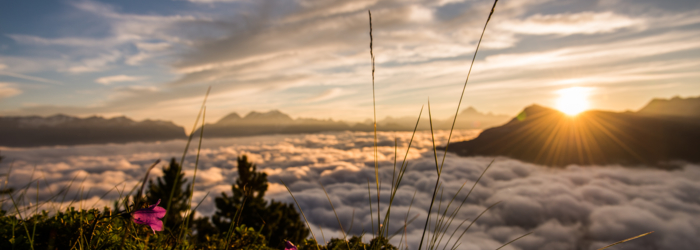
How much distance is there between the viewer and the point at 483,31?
80.0 inches

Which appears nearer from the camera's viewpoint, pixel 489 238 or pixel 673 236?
pixel 673 236

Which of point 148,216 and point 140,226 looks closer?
point 148,216

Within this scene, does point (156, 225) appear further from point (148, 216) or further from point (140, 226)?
point (140, 226)

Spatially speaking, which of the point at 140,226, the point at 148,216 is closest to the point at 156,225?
the point at 148,216

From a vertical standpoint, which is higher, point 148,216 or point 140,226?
point 148,216

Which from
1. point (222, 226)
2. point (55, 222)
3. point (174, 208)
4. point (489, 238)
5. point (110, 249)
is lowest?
point (489, 238)

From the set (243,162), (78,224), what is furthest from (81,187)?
(243,162)

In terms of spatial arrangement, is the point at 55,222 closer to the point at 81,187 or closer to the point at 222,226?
the point at 81,187

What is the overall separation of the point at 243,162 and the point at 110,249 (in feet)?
93.7

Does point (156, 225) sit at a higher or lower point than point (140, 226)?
higher

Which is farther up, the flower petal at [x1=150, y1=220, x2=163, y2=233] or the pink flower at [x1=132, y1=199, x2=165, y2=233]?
the pink flower at [x1=132, y1=199, x2=165, y2=233]

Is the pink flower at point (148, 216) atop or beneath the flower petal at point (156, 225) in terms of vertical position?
atop

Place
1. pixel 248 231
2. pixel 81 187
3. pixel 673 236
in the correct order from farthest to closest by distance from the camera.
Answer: pixel 673 236
pixel 248 231
pixel 81 187

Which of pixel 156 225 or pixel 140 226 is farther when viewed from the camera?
pixel 140 226
